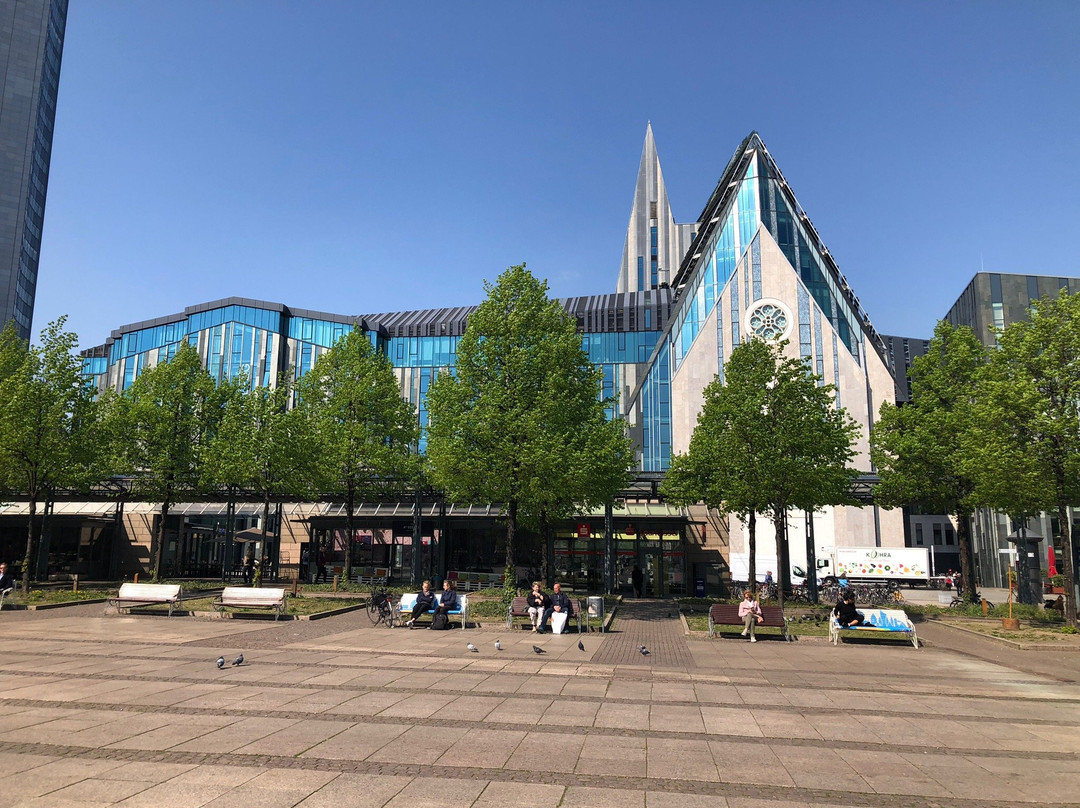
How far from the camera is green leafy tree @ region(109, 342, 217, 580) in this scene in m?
36.2

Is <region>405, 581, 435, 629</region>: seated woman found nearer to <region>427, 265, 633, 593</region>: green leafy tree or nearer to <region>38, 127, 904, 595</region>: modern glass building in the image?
<region>427, 265, 633, 593</region>: green leafy tree

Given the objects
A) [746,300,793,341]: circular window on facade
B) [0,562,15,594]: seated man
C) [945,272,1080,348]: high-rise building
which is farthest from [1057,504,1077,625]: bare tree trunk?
[945,272,1080,348]: high-rise building

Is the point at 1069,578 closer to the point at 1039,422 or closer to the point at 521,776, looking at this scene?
the point at 1039,422

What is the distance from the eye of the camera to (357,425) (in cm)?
3562

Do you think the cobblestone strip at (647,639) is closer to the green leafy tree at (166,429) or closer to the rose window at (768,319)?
the green leafy tree at (166,429)

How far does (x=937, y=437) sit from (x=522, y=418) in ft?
59.2

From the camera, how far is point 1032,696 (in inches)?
525

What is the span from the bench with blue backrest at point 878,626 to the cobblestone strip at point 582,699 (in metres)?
7.78

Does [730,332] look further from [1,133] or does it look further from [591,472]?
[1,133]

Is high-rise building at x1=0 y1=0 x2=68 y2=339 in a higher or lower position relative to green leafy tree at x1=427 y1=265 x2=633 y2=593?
higher

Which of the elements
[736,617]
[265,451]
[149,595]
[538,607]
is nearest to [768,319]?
[265,451]

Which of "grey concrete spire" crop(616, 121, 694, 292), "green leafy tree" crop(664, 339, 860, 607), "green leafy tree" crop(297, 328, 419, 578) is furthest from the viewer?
"grey concrete spire" crop(616, 121, 694, 292)

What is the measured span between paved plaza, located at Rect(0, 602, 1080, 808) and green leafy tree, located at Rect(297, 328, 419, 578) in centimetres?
1706

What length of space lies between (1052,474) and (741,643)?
508 inches
